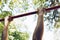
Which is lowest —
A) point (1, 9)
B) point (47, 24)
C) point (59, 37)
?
point (59, 37)

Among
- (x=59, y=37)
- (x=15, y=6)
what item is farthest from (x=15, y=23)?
(x=59, y=37)

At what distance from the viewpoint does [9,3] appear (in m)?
7.60

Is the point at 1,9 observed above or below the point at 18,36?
above

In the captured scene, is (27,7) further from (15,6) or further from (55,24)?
→ (55,24)

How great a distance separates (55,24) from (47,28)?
71cm

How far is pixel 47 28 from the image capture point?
7711 millimetres

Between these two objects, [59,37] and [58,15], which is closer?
[58,15]

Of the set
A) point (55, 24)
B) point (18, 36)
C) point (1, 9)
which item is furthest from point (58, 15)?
point (1, 9)

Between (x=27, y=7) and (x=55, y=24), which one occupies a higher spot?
(x=27, y=7)

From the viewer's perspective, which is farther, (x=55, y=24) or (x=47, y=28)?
(x=47, y=28)

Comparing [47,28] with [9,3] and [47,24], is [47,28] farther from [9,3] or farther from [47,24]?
[9,3]

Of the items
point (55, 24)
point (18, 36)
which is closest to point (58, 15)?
point (55, 24)

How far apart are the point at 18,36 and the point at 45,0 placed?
58.2 inches

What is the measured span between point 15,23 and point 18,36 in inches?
38.3
